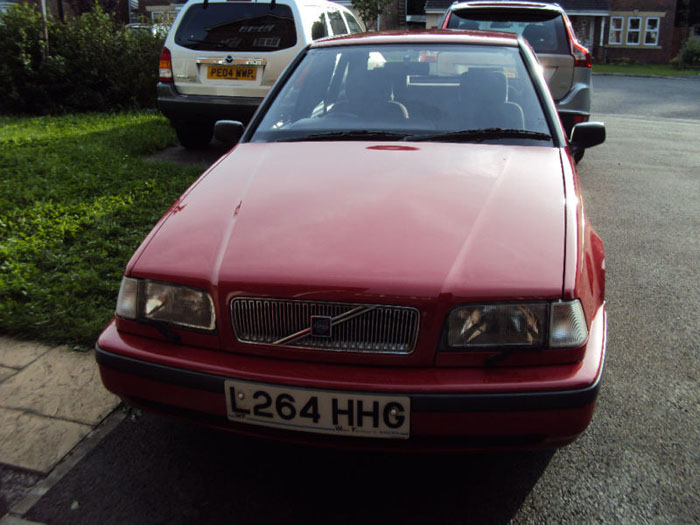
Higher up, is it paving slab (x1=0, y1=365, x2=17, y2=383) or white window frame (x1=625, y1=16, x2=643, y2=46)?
white window frame (x1=625, y1=16, x2=643, y2=46)

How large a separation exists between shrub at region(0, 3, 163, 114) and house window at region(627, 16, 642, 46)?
34.6 meters

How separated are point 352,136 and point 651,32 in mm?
40968

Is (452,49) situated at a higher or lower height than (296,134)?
higher

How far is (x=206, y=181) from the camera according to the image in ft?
8.82

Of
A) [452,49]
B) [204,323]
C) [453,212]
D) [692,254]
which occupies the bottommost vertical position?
[692,254]

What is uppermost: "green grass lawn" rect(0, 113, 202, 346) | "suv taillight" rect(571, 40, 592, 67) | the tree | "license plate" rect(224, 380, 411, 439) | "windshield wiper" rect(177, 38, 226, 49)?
the tree

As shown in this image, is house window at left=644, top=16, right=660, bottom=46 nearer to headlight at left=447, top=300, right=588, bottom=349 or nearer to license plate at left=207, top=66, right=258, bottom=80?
license plate at left=207, top=66, right=258, bottom=80

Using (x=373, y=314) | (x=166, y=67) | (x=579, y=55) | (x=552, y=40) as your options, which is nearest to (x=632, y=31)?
(x=552, y=40)

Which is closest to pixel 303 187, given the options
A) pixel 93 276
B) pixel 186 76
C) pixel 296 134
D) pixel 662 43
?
pixel 296 134

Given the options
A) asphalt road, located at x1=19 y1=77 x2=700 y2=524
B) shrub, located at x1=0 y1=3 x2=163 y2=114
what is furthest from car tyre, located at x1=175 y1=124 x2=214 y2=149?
asphalt road, located at x1=19 y1=77 x2=700 y2=524

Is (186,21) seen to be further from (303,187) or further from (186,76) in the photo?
(303,187)

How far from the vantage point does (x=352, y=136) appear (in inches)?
120

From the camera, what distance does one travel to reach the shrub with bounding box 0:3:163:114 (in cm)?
1050

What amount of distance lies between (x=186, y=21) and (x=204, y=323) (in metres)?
6.36
